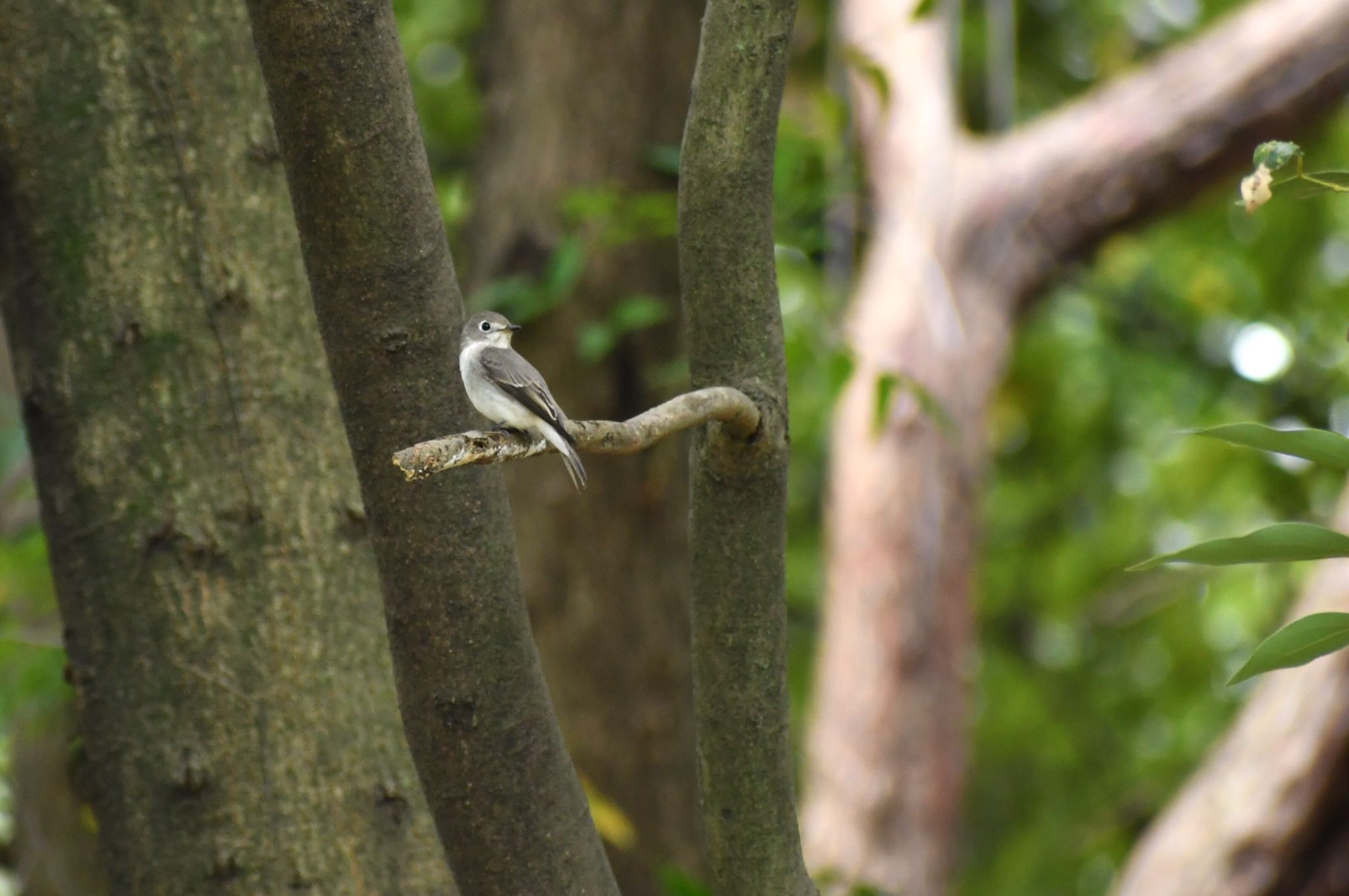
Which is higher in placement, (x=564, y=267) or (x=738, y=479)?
(x=564, y=267)

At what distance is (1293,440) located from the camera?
1.52 meters

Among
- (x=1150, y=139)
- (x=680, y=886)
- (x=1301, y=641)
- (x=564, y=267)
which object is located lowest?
(x=680, y=886)

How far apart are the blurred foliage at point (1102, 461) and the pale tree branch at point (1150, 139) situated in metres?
0.50

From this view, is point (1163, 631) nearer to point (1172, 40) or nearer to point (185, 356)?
point (1172, 40)

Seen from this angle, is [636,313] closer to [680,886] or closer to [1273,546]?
[680,886]

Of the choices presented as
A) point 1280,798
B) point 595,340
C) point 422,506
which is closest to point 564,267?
point 595,340

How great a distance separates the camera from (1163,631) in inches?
360

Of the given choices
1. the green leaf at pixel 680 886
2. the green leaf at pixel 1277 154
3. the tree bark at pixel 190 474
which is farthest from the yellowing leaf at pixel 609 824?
the green leaf at pixel 1277 154

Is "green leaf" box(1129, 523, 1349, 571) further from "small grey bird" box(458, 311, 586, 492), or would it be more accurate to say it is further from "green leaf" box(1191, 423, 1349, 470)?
"small grey bird" box(458, 311, 586, 492)

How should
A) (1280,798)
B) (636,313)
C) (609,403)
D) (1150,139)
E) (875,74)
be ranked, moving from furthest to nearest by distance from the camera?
(1150,139) → (1280,798) → (609,403) → (636,313) → (875,74)

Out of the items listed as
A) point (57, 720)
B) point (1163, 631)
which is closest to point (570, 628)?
point (57, 720)

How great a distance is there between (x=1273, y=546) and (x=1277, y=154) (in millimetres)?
531

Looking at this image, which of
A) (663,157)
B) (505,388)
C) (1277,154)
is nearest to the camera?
(1277,154)

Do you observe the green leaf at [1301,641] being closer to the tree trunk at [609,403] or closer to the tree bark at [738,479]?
the tree bark at [738,479]
